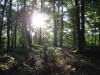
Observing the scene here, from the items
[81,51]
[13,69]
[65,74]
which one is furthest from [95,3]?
[13,69]

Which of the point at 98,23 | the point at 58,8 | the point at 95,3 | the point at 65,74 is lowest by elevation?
the point at 65,74

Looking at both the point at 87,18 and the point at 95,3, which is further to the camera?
the point at 87,18

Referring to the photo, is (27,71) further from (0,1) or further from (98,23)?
(0,1)

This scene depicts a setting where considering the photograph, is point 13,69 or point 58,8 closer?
point 13,69

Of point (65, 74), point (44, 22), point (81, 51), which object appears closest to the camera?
point (65, 74)

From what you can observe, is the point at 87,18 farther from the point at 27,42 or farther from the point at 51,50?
the point at 51,50

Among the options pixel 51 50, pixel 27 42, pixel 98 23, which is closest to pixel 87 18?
pixel 98 23

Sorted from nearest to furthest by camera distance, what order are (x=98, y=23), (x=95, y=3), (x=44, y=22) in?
(x=95, y=3) → (x=98, y=23) → (x=44, y=22)

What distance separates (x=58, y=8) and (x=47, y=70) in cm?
2120

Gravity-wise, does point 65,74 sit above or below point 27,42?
below

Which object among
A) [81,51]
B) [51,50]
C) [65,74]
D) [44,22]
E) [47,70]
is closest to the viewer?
[65,74]

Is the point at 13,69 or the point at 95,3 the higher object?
the point at 95,3

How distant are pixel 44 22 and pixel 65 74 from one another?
67.2ft

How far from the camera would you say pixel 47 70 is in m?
6.89
